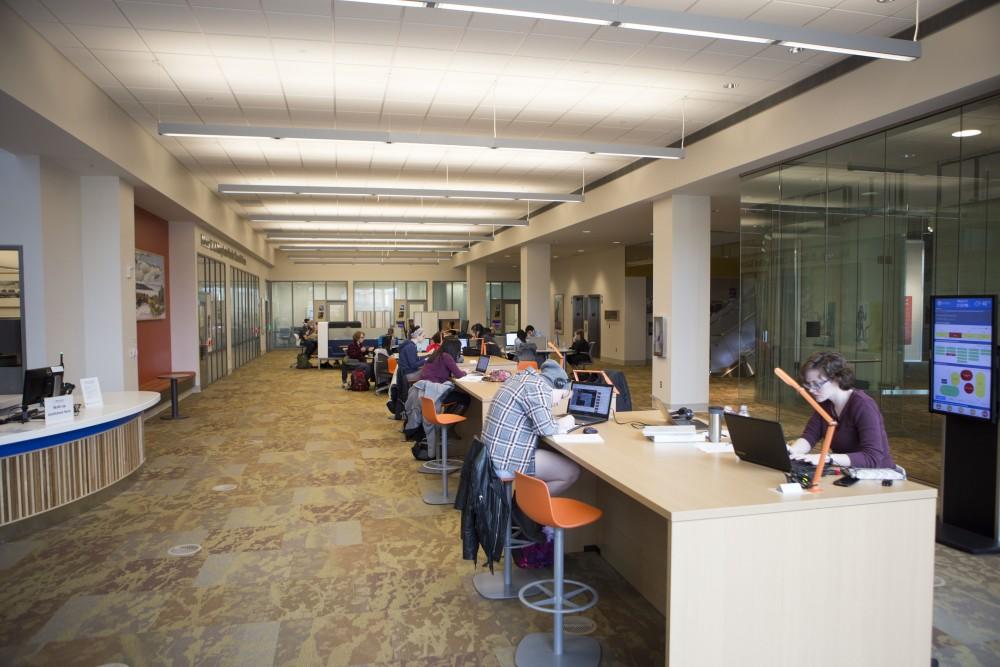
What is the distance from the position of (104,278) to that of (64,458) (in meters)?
3.48

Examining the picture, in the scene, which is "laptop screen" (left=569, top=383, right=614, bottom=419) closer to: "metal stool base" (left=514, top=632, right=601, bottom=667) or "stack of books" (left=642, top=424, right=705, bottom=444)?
"stack of books" (left=642, top=424, right=705, bottom=444)

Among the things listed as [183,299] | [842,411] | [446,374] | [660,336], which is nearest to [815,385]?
[842,411]

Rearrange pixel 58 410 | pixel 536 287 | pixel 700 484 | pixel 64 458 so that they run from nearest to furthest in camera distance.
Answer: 1. pixel 700 484
2. pixel 58 410
3. pixel 64 458
4. pixel 536 287

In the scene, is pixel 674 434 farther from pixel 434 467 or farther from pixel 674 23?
pixel 434 467

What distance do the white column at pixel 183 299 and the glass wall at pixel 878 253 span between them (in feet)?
30.5

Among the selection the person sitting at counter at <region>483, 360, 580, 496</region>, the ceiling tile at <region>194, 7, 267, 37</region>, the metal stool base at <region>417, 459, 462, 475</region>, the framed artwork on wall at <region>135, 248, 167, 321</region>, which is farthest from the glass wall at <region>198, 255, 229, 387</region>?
the person sitting at counter at <region>483, 360, 580, 496</region>

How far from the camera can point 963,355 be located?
438cm

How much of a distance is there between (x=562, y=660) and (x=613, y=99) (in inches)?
229

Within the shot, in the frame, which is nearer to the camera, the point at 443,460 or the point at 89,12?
the point at 89,12

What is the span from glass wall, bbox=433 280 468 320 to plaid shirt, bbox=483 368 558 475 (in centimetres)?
2340

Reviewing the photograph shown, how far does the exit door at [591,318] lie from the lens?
63.7ft

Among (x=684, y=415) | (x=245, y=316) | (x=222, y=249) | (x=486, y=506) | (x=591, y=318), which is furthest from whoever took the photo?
(x=591, y=318)

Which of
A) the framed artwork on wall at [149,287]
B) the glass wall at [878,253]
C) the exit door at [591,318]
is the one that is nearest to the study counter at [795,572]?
the glass wall at [878,253]

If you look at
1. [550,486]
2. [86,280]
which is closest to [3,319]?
[86,280]
